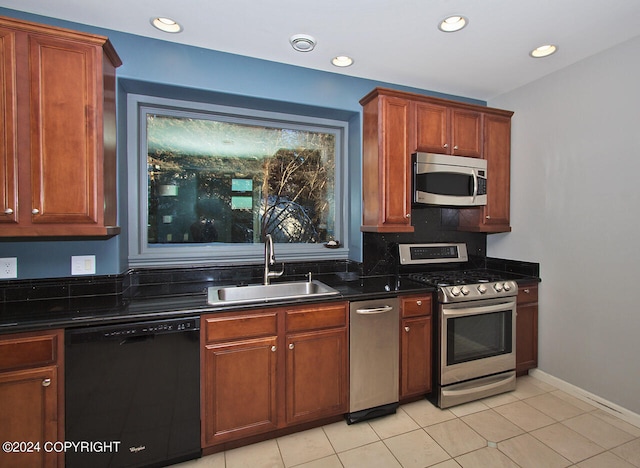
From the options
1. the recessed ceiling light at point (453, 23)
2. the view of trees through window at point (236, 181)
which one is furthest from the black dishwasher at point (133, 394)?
the recessed ceiling light at point (453, 23)

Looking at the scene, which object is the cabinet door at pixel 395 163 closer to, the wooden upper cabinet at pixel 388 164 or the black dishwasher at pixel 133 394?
the wooden upper cabinet at pixel 388 164

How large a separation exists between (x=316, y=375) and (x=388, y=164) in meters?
1.66

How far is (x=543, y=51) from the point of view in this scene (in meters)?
2.31

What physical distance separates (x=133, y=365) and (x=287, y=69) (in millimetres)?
2280

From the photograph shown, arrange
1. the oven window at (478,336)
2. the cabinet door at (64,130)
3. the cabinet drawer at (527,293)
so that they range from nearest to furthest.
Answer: the cabinet door at (64,130) < the oven window at (478,336) < the cabinet drawer at (527,293)

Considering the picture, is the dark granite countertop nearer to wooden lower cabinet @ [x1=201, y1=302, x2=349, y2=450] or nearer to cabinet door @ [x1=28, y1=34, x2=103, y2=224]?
wooden lower cabinet @ [x1=201, y1=302, x2=349, y2=450]

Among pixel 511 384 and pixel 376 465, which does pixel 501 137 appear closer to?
pixel 511 384

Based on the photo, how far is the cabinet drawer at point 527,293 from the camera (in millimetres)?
2729

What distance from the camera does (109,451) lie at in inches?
64.0

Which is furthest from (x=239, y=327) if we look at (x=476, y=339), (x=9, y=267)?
(x=476, y=339)

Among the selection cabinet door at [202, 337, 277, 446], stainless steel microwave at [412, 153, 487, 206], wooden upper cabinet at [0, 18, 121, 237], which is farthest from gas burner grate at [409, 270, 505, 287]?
wooden upper cabinet at [0, 18, 121, 237]

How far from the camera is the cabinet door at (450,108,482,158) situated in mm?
2748

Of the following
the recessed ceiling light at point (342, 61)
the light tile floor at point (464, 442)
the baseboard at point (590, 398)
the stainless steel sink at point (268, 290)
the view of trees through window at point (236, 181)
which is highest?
the recessed ceiling light at point (342, 61)

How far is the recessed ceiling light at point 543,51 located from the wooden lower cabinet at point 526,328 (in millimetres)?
1844
